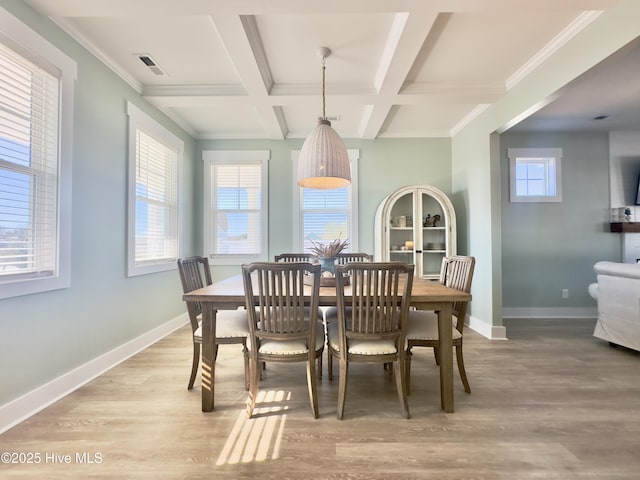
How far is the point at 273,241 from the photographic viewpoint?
4.52 m

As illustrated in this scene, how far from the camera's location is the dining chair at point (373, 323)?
1754 mm

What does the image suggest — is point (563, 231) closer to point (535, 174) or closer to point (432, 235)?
point (535, 174)

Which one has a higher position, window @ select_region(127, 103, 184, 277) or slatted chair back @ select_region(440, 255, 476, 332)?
window @ select_region(127, 103, 184, 277)

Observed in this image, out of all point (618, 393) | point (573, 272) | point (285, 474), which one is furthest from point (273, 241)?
point (573, 272)

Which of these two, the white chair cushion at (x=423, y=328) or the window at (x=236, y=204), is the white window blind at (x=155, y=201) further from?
the white chair cushion at (x=423, y=328)

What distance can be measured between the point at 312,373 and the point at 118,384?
1.61 m

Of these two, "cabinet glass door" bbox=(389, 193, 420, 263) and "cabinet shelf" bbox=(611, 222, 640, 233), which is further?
"cabinet glass door" bbox=(389, 193, 420, 263)

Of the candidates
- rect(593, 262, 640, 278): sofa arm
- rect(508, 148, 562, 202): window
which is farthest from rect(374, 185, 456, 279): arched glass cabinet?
rect(593, 262, 640, 278): sofa arm

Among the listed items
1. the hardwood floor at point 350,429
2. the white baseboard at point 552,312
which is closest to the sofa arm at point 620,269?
the hardwood floor at point 350,429

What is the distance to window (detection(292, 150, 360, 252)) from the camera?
14.8 feet

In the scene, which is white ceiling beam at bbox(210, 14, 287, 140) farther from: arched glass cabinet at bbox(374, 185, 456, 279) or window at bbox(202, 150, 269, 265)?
arched glass cabinet at bbox(374, 185, 456, 279)

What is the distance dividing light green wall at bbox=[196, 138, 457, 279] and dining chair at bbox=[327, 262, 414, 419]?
2.75 meters

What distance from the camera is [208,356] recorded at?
6.43ft

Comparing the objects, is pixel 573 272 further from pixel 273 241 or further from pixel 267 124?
pixel 267 124
